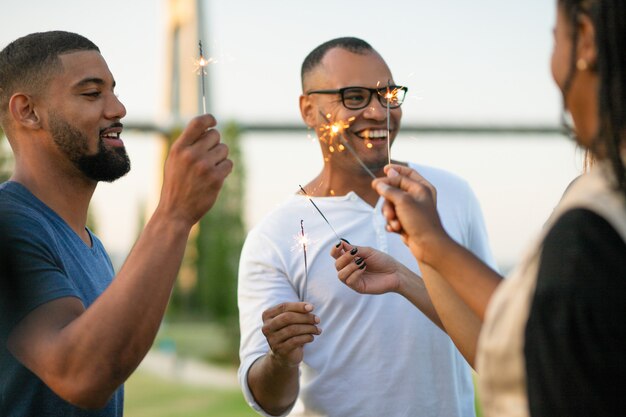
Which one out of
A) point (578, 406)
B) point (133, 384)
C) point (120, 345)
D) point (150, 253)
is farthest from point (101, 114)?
point (133, 384)

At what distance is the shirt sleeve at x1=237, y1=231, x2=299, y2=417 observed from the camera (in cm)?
379

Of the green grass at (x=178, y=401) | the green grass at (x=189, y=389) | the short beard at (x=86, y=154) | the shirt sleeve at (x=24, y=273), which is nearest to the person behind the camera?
the shirt sleeve at (x=24, y=273)

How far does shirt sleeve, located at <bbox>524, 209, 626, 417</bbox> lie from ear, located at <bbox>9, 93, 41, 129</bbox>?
7.29 ft

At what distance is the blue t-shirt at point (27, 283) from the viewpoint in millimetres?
2562

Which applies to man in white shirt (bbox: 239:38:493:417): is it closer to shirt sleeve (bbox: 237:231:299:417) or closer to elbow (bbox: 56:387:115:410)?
shirt sleeve (bbox: 237:231:299:417)

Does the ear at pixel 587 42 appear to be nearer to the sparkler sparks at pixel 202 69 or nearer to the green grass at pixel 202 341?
the sparkler sparks at pixel 202 69

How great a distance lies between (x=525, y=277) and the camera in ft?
5.79

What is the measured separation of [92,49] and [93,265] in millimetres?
897

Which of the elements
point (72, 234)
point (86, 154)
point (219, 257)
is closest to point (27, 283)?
point (72, 234)

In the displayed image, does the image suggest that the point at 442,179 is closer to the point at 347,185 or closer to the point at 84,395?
the point at 347,185

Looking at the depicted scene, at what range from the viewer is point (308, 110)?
15.0ft

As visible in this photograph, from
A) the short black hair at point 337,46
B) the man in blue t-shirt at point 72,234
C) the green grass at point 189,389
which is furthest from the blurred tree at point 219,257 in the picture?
the man in blue t-shirt at point 72,234

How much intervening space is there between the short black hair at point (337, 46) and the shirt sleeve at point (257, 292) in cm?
102

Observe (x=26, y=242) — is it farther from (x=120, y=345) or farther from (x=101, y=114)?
(x=101, y=114)
